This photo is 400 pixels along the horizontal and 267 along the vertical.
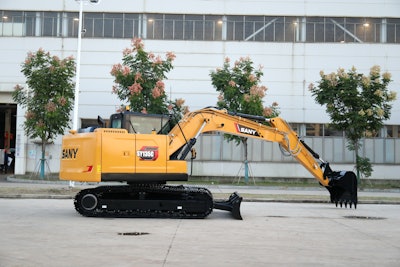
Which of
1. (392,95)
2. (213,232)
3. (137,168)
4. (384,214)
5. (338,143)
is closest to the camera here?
(213,232)

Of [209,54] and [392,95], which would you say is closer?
[392,95]

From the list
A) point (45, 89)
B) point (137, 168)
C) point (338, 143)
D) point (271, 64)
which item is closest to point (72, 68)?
point (45, 89)

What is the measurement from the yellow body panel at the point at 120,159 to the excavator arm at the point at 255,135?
0.46 meters

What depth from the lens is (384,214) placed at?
1919 centimetres

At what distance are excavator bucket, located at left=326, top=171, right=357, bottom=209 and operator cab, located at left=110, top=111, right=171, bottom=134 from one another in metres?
5.86

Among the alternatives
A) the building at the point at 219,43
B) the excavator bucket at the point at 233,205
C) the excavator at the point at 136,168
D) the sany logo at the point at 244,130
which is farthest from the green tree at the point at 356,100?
the excavator at the point at 136,168

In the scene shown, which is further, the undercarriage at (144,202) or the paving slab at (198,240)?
the undercarriage at (144,202)

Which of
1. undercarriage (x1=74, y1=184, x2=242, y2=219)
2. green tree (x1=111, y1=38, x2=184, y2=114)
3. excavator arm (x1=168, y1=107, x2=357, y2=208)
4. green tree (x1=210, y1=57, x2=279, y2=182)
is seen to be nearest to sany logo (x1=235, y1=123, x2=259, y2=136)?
excavator arm (x1=168, y1=107, x2=357, y2=208)

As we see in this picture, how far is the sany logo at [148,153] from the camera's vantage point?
52.0ft

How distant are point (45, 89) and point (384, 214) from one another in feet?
74.0

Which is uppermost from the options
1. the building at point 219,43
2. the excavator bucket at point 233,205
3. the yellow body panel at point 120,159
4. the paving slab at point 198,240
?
the building at point 219,43

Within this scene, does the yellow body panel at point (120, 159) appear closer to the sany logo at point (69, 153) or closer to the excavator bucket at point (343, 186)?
the sany logo at point (69, 153)

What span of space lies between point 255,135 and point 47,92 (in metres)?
20.2

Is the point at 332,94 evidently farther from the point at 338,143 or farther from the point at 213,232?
the point at 213,232
